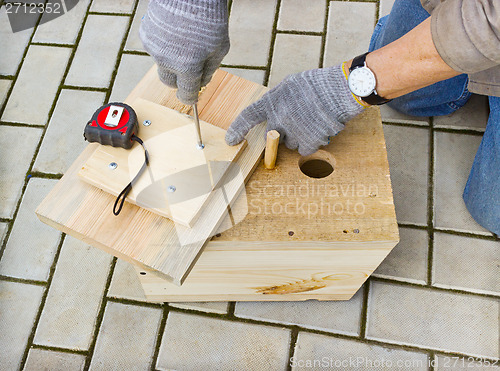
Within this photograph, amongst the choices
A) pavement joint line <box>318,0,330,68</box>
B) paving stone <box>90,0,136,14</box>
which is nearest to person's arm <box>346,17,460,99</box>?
pavement joint line <box>318,0,330,68</box>

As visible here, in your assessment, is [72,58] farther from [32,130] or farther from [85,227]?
[85,227]

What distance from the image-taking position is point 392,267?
6.37 ft

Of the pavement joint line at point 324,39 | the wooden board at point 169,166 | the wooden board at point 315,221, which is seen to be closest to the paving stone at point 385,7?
the pavement joint line at point 324,39

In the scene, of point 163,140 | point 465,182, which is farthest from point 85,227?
point 465,182

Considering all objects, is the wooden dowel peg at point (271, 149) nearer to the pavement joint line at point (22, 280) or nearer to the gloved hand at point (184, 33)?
the gloved hand at point (184, 33)

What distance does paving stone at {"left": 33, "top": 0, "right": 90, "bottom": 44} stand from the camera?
8.18ft

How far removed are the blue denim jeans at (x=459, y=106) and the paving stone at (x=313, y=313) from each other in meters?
0.62

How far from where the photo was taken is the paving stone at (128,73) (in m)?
2.32

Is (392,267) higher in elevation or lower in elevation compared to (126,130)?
lower

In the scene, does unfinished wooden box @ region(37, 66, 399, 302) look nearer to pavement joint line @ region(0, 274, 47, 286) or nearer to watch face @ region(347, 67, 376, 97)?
watch face @ region(347, 67, 376, 97)

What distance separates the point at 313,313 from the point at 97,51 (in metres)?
1.69

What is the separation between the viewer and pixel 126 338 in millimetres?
1823

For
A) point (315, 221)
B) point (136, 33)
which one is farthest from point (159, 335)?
point (136, 33)

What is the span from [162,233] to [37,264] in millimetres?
929
